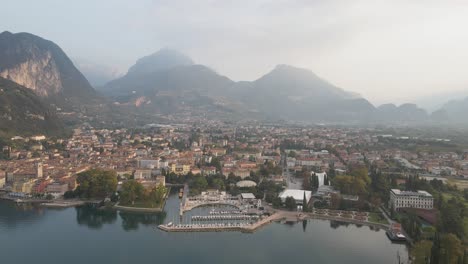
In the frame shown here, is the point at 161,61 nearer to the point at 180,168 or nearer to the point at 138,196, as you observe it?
the point at 180,168

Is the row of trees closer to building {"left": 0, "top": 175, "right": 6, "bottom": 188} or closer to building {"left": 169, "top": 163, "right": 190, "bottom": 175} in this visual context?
building {"left": 169, "top": 163, "right": 190, "bottom": 175}

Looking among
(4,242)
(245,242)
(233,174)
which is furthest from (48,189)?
(245,242)

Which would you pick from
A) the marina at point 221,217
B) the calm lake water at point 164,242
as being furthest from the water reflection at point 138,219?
the marina at point 221,217

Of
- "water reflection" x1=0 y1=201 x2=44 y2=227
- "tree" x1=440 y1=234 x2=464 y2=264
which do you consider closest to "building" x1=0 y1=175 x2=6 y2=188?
"water reflection" x1=0 y1=201 x2=44 y2=227

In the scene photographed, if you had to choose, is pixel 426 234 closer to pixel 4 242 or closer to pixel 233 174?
pixel 233 174

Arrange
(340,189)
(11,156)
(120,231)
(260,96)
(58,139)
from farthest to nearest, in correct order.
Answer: (260,96) < (58,139) < (11,156) < (340,189) < (120,231)

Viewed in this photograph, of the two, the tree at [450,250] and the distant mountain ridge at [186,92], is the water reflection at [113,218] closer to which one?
the tree at [450,250]

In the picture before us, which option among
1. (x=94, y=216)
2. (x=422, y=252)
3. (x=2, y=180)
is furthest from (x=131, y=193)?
(x=422, y=252)
